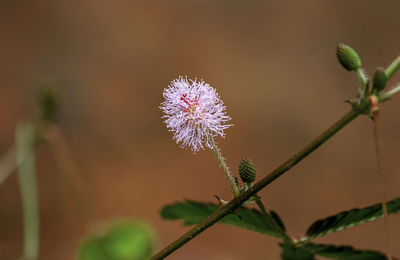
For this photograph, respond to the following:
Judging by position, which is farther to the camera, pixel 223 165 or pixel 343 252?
pixel 343 252

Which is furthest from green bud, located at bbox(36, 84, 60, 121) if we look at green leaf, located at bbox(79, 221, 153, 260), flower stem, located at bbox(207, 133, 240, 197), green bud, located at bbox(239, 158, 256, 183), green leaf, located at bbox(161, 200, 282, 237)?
green bud, located at bbox(239, 158, 256, 183)

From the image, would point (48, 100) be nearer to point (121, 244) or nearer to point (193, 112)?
point (121, 244)

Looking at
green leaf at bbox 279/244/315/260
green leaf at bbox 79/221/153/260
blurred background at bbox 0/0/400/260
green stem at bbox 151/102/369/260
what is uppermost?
blurred background at bbox 0/0/400/260

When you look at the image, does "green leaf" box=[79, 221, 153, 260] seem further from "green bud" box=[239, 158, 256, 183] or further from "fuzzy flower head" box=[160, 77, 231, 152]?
"green bud" box=[239, 158, 256, 183]

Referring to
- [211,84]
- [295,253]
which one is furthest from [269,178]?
[211,84]

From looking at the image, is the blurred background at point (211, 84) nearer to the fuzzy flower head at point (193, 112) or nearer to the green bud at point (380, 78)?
the fuzzy flower head at point (193, 112)
